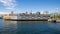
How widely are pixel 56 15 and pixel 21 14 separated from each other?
91.5 ft

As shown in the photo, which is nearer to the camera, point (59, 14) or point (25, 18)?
point (59, 14)

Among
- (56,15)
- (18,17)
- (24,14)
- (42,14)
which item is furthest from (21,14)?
(56,15)

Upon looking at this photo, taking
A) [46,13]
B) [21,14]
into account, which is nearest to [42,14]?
[46,13]

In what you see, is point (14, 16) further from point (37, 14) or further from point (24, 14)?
point (37, 14)

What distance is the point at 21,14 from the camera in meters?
95.9

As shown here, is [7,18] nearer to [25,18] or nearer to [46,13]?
[25,18]

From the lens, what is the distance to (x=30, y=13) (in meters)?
96.6

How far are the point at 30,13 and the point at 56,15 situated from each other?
23957mm

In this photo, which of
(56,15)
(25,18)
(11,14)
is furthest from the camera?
(11,14)

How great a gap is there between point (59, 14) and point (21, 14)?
95.2 ft

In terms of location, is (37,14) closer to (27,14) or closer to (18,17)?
(27,14)

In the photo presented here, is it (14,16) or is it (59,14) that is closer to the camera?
(59,14)

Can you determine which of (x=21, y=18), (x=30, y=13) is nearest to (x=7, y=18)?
(x=21, y=18)

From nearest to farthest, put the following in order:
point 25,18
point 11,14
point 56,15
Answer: point 56,15 < point 25,18 < point 11,14
